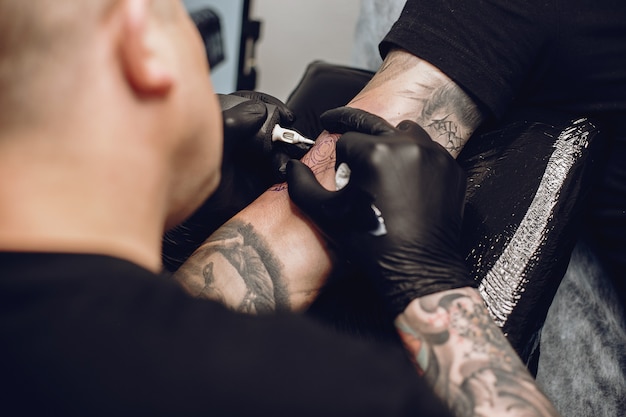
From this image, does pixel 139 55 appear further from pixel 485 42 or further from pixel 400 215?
pixel 485 42

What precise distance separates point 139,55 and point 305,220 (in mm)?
444

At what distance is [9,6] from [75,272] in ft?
0.82

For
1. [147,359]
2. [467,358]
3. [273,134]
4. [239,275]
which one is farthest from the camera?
[273,134]

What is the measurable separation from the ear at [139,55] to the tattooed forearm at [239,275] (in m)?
0.39

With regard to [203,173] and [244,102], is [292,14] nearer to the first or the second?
[244,102]

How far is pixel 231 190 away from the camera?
103 cm

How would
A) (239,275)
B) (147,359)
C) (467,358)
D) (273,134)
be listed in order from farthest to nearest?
(273,134) → (239,275) → (467,358) → (147,359)

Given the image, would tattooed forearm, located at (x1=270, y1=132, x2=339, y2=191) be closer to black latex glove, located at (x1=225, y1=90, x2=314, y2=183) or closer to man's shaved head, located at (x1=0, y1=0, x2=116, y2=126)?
black latex glove, located at (x1=225, y1=90, x2=314, y2=183)

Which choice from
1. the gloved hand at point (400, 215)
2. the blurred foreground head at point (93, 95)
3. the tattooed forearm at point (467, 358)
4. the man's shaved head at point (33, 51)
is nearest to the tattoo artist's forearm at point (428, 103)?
the gloved hand at point (400, 215)

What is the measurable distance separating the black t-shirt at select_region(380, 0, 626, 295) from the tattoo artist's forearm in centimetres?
2

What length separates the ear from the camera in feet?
1.72

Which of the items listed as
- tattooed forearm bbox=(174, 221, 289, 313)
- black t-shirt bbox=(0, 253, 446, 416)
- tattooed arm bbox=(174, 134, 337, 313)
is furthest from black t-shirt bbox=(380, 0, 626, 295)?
black t-shirt bbox=(0, 253, 446, 416)

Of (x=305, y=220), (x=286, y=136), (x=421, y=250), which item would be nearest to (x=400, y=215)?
(x=421, y=250)

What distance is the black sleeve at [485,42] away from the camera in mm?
883
